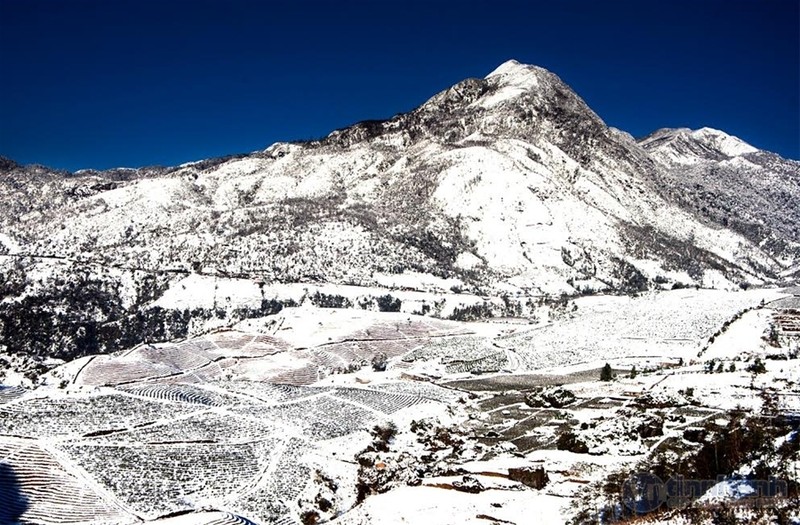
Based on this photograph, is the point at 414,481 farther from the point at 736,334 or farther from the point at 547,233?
the point at 547,233

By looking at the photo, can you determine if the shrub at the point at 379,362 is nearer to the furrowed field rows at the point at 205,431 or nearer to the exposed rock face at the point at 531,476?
the furrowed field rows at the point at 205,431

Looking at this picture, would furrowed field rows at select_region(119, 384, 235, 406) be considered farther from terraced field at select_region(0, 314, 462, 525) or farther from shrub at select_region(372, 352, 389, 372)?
shrub at select_region(372, 352, 389, 372)

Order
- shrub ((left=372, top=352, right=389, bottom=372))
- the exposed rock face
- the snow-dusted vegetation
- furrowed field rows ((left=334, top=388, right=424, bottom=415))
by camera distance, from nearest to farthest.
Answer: the exposed rock face, the snow-dusted vegetation, furrowed field rows ((left=334, top=388, right=424, bottom=415)), shrub ((left=372, top=352, right=389, bottom=372))

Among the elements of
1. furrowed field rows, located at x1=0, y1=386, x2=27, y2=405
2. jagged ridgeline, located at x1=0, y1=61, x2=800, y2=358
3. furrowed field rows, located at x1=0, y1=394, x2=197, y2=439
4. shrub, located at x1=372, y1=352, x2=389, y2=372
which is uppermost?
jagged ridgeline, located at x1=0, y1=61, x2=800, y2=358

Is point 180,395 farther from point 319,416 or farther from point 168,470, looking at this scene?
point 168,470

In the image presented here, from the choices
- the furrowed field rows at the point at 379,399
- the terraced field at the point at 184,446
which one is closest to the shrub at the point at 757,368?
the terraced field at the point at 184,446

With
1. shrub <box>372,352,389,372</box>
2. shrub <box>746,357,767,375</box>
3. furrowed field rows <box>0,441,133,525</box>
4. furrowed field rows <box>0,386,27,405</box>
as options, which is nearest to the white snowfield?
furrowed field rows <box>0,441,133,525</box>

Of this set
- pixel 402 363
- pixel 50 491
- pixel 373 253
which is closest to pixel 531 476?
pixel 50 491

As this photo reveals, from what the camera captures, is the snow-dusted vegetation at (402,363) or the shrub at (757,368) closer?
the snow-dusted vegetation at (402,363)

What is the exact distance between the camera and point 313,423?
3991 cm

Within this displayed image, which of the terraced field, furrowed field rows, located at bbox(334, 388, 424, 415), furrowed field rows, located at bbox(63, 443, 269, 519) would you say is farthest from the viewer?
furrowed field rows, located at bbox(334, 388, 424, 415)

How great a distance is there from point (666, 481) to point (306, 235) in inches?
5460

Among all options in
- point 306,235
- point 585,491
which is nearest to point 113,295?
point 306,235

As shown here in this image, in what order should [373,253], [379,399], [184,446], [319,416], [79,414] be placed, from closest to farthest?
[184,446], [79,414], [319,416], [379,399], [373,253]
